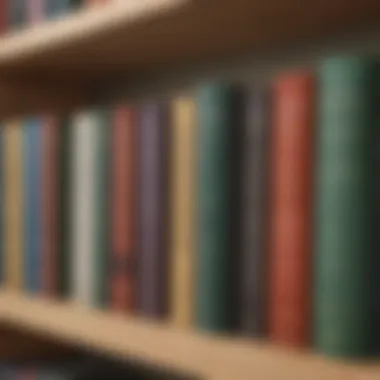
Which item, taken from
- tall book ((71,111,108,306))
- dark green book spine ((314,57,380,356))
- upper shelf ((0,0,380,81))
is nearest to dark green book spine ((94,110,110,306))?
tall book ((71,111,108,306))

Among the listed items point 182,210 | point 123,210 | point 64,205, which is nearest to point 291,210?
point 182,210

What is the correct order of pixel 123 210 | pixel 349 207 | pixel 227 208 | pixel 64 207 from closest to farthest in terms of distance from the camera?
pixel 349 207
pixel 227 208
pixel 123 210
pixel 64 207

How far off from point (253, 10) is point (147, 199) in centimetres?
22

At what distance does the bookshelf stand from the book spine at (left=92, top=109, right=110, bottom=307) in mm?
31

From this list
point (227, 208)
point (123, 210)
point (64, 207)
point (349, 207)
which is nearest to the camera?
point (349, 207)

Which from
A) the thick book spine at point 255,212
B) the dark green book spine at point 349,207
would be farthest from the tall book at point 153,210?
the dark green book spine at point 349,207

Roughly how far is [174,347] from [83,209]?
236 mm

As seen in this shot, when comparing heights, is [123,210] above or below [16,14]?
below

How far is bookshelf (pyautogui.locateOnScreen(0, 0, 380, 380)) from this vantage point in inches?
26.8

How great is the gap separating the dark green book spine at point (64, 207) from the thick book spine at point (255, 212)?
31cm

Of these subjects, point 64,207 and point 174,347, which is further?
point 64,207

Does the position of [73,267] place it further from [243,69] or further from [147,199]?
[243,69]

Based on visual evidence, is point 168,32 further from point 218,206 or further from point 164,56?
point 218,206

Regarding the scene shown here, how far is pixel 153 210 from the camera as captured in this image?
0.81 meters
